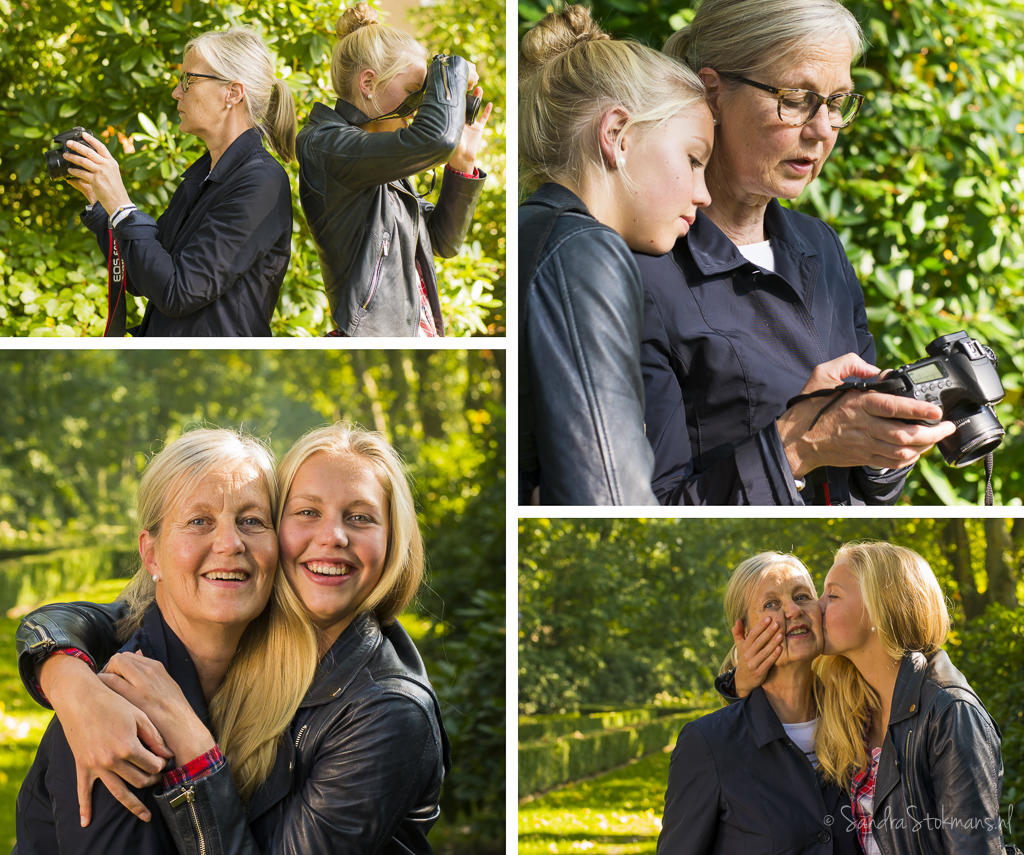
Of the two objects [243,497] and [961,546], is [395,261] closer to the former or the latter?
[243,497]

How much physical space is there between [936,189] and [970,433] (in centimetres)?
153

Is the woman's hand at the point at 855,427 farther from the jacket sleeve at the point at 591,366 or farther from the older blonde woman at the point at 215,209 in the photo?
the older blonde woman at the point at 215,209

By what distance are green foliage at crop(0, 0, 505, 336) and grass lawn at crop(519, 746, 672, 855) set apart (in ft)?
5.13

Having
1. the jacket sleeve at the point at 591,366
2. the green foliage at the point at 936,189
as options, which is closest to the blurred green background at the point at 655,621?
the green foliage at the point at 936,189

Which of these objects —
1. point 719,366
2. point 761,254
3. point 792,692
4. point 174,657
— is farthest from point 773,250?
point 174,657

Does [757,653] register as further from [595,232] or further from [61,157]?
[61,157]

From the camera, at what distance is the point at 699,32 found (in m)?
1.78

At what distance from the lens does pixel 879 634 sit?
179 centimetres

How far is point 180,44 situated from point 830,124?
1.55 metres

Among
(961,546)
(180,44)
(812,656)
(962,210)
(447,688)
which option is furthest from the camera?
(447,688)

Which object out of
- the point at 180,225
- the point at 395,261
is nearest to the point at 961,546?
the point at 395,261

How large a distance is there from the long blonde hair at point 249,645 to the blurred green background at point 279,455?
5.93 feet

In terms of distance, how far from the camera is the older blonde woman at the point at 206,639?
1.33 metres

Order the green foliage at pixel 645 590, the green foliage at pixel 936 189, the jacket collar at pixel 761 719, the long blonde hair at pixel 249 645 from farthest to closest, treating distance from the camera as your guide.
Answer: the green foliage at pixel 936 189 < the green foliage at pixel 645 590 < the jacket collar at pixel 761 719 < the long blonde hair at pixel 249 645
